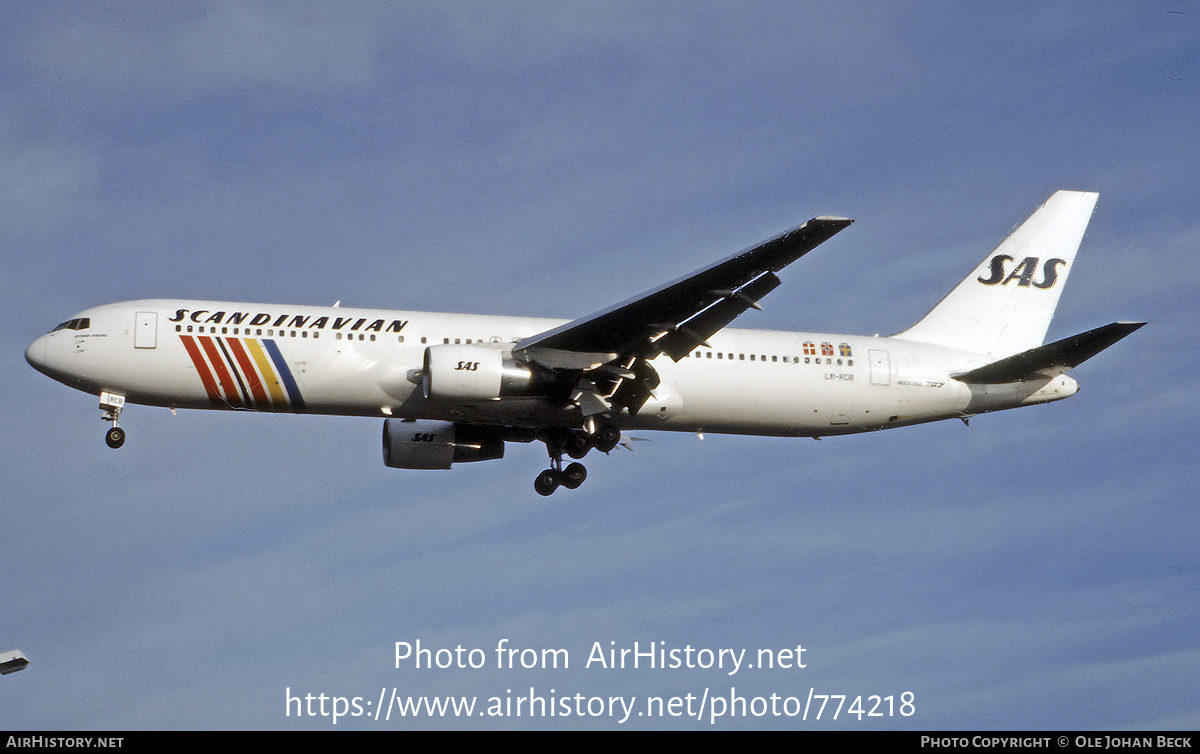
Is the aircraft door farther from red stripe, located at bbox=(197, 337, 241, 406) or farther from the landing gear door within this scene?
the landing gear door

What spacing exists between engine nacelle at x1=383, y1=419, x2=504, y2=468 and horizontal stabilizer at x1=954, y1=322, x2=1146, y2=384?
13.5 meters

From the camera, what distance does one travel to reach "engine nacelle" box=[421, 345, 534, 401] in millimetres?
34219

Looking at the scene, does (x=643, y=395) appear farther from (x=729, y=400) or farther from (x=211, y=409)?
(x=211, y=409)

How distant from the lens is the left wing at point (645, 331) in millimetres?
32781

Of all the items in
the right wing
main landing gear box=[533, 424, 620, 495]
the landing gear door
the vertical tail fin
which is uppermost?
the vertical tail fin

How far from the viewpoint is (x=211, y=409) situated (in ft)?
117

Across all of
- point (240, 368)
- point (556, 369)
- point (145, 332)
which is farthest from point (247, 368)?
point (556, 369)

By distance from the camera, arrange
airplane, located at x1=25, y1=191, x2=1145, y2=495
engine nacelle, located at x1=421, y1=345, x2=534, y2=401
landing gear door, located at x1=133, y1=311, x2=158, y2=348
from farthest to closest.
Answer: landing gear door, located at x1=133, y1=311, x2=158, y2=348 < airplane, located at x1=25, y1=191, x2=1145, y2=495 < engine nacelle, located at x1=421, y1=345, x2=534, y2=401

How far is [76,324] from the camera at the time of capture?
35781mm

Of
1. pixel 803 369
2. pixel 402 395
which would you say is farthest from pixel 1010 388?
pixel 402 395

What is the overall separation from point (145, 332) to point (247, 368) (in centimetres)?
275

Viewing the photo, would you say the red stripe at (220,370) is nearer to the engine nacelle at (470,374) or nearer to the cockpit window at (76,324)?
the cockpit window at (76,324)

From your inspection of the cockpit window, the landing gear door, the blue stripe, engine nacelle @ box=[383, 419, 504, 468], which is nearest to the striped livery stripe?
the blue stripe

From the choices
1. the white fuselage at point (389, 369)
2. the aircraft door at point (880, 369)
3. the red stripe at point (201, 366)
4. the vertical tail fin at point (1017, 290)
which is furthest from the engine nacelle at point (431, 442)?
the vertical tail fin at point (1017, 290)
